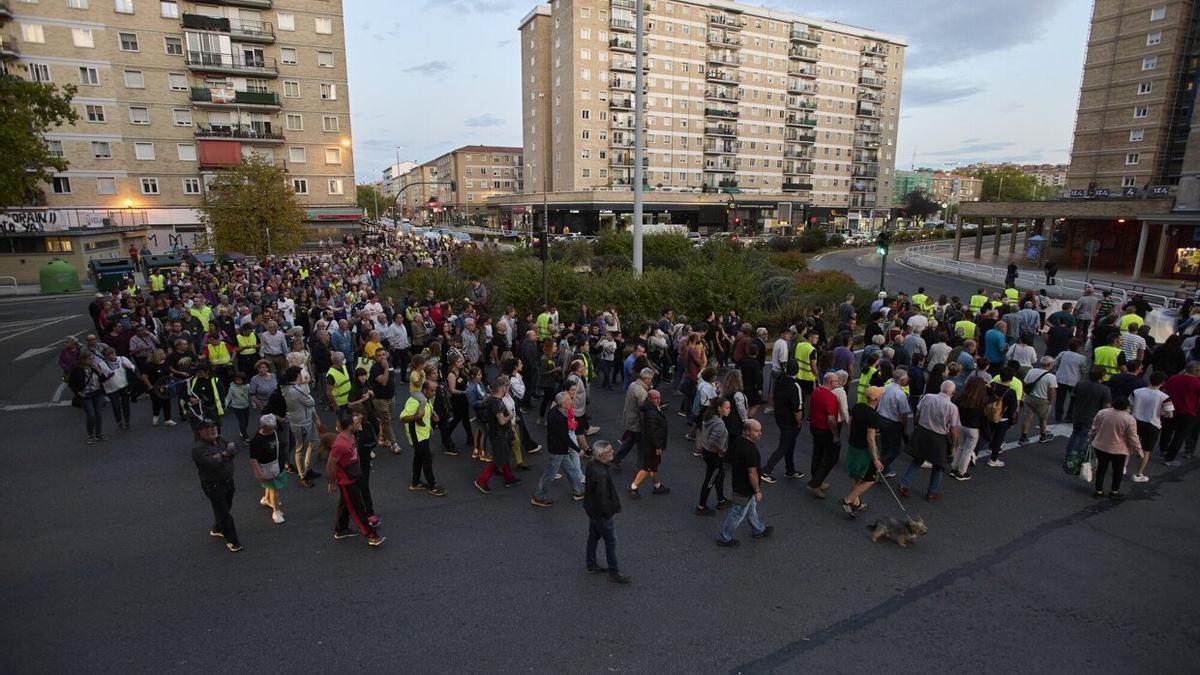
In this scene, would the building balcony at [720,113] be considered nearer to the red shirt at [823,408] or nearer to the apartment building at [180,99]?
the apartment building at [180,99]

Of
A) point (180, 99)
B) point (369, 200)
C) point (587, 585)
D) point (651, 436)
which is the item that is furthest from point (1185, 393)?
point (369, 200)

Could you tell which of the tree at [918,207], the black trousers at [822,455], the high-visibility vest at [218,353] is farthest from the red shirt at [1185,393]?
the tree at [918,207]

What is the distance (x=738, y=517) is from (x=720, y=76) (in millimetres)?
75990

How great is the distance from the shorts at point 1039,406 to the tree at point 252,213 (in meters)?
30.4

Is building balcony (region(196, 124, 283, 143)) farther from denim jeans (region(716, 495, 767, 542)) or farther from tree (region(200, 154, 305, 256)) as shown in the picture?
denim jeans (region(716, 495, 767, 542))

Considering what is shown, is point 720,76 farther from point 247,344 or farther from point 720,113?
point 247,344

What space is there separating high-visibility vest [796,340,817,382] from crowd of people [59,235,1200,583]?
24mm

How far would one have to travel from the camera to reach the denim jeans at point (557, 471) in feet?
24.2

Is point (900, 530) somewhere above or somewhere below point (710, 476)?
below

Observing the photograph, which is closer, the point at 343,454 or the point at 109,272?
the point at 343,454

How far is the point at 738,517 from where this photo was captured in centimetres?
647

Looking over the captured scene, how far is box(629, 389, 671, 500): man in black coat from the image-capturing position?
7.48 meters

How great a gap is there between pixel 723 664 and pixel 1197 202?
39.1 m

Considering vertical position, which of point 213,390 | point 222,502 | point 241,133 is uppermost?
point 241,133
